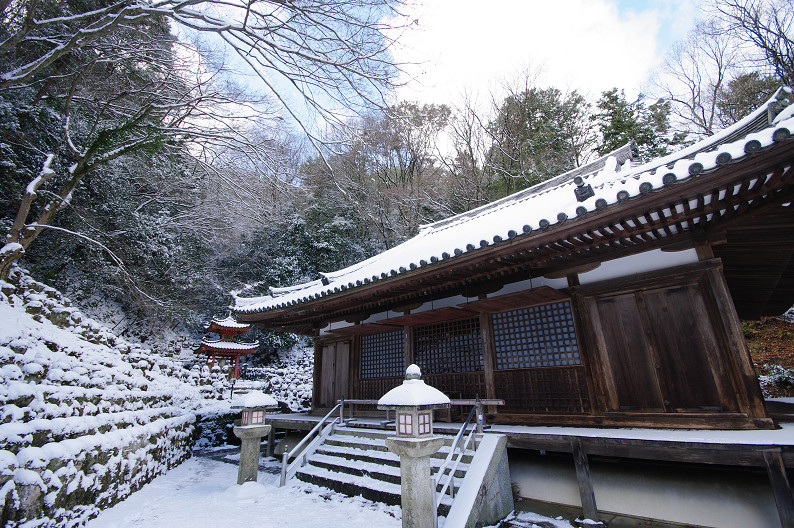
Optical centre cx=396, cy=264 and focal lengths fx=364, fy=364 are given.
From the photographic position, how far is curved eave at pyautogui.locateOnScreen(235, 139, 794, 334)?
3548 millimetres

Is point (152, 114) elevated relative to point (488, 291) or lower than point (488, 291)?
elevated

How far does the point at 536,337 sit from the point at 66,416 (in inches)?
258

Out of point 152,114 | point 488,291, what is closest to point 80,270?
point 152,114

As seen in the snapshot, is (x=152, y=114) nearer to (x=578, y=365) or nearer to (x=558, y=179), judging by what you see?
(x=578, y=365)

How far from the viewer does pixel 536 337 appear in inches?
245

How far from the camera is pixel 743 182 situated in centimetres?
361

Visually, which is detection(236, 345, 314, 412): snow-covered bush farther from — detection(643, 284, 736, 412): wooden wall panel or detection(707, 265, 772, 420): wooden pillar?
detection(707, 265, 772, 420): wooden pillar

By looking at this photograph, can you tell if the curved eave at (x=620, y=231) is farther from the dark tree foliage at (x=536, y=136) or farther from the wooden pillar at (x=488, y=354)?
the dark tree foliage at (x=536, y=136)

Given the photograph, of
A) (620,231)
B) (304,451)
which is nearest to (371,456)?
(304,451)

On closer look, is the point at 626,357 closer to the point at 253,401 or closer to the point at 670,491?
the point at 670,491

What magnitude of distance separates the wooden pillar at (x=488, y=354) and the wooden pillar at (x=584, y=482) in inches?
71.9

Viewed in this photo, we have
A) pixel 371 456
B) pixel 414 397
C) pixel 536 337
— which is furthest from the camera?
pixel 536 337

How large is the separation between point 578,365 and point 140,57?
33.7 ft

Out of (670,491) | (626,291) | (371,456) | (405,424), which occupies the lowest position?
(670,491)
